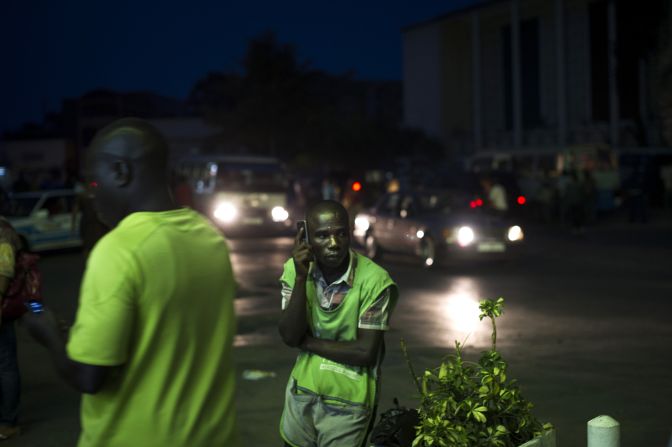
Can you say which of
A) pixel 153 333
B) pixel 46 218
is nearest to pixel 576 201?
pixel 46 218

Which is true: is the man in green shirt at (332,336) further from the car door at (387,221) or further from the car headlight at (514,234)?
the car door at (387,221)

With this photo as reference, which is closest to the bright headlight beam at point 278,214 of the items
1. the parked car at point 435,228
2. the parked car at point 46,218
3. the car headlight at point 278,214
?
the car headlight at point 278,214

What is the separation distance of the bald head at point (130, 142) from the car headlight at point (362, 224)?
1692 centimetres

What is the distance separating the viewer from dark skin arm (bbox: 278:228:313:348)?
3902mm

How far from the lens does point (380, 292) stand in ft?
13.1

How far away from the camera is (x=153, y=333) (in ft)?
8.49

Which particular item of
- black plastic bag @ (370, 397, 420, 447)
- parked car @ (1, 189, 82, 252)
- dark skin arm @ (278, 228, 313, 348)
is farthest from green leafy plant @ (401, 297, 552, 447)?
parked car @ (1, 189, 82, 252)

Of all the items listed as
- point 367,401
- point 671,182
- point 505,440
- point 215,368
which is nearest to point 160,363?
point 215,368

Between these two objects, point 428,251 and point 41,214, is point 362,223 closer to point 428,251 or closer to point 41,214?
point 428,251

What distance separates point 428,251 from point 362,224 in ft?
8.83

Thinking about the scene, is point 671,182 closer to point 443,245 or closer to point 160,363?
point 443,245

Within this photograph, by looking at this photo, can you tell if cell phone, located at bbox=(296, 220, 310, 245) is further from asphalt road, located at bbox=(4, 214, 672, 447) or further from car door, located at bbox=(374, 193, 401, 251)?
car door, located at bbox=(374, 193, 401, 251)

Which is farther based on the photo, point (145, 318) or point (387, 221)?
point (387, 221)

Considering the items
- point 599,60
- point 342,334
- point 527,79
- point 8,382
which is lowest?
point 8,382
